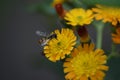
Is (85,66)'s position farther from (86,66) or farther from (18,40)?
(18,40)

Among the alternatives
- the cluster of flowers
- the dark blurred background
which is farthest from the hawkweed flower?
the dark blurred background

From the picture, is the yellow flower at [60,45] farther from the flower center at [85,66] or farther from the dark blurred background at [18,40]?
the dark blurred background at [18,40]

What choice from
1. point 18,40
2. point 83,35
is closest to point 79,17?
point 83,35

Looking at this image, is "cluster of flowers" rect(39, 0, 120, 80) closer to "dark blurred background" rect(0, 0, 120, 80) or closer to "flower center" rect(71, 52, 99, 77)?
"flower center" rect(71, 52, 99, 77)


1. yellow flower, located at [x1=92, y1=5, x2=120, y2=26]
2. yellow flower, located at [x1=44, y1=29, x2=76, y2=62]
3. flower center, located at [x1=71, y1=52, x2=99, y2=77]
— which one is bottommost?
flower center, located at [x1=71, y1=52, x2=99, y2=77]

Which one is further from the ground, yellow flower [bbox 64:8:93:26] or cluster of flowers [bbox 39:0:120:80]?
yellow flower [bbox 64:8:93:26]

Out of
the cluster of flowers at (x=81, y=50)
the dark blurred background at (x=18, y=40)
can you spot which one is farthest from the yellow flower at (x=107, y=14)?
the dark blurred background at (x=18, y=40)

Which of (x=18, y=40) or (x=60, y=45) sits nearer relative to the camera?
(x=60, y=45)
